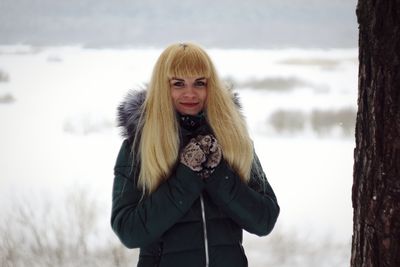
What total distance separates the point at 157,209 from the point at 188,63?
0.48 metres

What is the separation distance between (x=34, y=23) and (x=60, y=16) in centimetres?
34

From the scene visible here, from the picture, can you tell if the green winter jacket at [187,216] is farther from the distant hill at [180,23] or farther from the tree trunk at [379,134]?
the distant hill at [180,23]

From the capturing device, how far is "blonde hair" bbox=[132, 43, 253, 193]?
1.76m

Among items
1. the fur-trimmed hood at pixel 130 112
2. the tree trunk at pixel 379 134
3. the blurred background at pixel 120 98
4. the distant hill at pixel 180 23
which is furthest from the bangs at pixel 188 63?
the distant hill at pixel 180 23

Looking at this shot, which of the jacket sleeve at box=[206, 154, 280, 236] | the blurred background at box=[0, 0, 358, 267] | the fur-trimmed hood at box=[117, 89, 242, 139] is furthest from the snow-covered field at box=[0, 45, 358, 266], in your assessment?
the fur-trimmed hood at box=[117, 89, 242, 139]

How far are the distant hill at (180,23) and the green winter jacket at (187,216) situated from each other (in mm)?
4987

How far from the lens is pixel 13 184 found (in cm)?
536

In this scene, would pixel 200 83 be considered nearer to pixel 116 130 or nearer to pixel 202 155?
pixel 202 155

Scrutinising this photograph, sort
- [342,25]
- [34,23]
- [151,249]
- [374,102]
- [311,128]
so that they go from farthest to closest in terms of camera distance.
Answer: [342,25]
[34,23]
[311,128]
[151,249]
[374,102]

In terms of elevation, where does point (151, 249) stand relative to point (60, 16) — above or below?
below

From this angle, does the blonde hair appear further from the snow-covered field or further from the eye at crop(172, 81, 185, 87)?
the snow-covered field

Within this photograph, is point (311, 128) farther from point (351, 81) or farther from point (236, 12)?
point (236, 12)

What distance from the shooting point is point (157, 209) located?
167 cm

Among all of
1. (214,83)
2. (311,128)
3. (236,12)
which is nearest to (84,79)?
(236,12)
